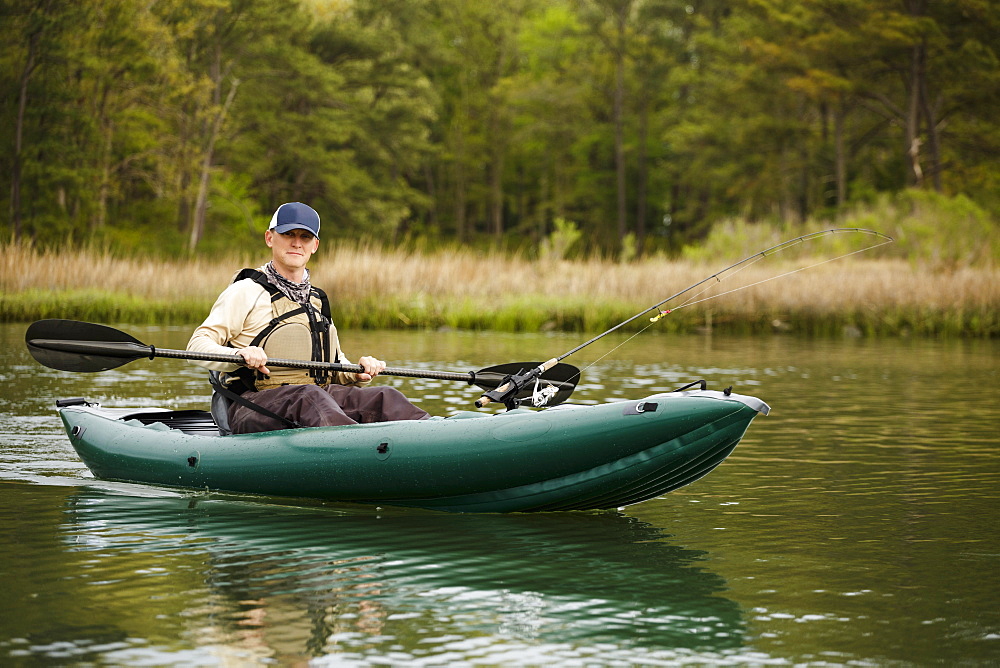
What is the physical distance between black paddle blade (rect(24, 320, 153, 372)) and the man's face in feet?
3.10

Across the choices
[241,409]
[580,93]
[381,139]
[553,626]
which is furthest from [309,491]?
[580,93]

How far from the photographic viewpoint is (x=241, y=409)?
616 cm

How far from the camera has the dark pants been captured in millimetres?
6008

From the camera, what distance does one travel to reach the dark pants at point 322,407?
237 inches

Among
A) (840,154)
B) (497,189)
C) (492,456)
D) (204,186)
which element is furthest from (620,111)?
(492,456)

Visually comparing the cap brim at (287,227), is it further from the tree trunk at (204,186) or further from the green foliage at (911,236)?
the tree trunk at (204,186)

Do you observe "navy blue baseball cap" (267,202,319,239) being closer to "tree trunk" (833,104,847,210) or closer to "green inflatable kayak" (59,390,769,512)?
"green inflatable kayak" (59,390,769,512)

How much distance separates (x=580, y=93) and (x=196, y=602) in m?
45.9

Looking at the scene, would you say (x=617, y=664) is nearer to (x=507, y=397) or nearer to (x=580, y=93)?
(x=507, y=397)

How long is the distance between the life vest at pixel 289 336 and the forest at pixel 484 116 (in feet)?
60.3

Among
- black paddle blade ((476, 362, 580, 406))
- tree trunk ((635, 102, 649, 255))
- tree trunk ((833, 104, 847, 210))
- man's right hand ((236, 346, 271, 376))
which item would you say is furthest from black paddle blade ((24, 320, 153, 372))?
tree trunk ((635, 102, 649, 255))

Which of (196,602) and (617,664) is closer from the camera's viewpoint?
(617,664)

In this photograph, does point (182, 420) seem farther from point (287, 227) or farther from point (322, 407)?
point (287, 227)

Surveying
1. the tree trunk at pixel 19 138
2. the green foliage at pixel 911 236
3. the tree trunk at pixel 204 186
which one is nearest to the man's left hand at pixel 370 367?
the green foliage at pixel 911 236
